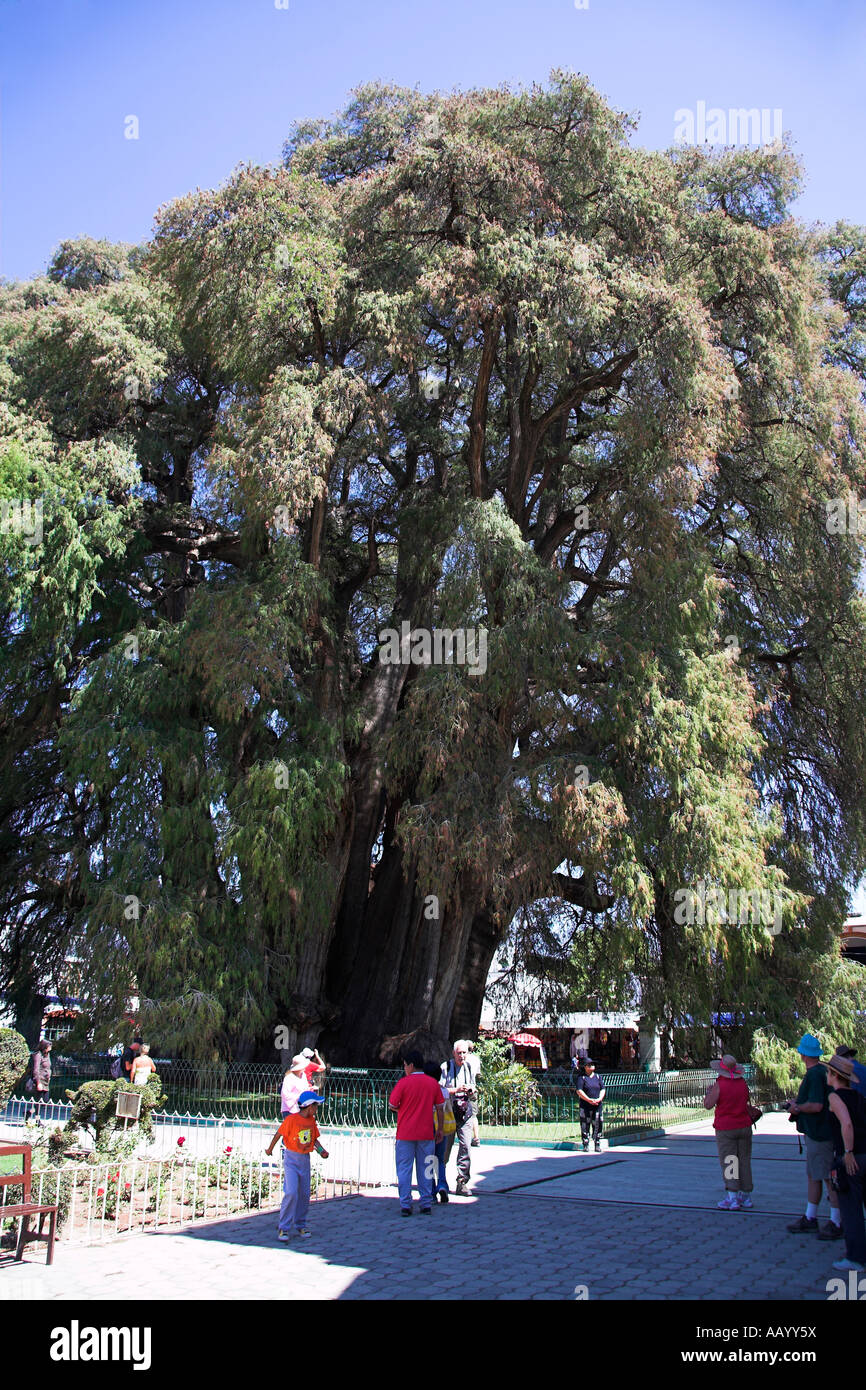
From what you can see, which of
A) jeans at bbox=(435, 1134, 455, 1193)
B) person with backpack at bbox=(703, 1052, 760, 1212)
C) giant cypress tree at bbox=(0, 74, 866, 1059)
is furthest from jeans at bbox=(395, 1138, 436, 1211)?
giant cypress tree at bbox=(0, 74, 866, 1059)

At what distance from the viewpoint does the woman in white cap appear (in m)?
8.25

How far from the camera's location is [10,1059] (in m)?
7.94

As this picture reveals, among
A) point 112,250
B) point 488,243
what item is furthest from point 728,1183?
point 112,250

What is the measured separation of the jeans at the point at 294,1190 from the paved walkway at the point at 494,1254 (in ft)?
0.61

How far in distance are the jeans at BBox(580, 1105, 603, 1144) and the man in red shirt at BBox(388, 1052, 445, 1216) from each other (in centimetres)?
526

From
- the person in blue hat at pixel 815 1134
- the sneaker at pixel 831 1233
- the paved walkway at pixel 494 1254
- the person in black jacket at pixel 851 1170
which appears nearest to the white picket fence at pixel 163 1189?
the paved walkway at pixel 494 1254

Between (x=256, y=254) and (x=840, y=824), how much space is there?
1534cm

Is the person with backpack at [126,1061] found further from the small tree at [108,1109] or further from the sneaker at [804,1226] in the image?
the sneaker at [804,1226]

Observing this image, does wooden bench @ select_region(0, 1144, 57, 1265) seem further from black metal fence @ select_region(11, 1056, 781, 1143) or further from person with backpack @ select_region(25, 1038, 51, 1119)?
person with backpack @ select_region(25, 1038, 51, 1119)

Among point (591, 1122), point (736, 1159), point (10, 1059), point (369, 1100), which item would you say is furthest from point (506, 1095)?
point (10, 1059)

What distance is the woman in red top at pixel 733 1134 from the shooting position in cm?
952

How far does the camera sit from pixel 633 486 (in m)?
17.7

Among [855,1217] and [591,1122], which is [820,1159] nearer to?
[855,1217]

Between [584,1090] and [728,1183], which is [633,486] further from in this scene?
[728,1183]
